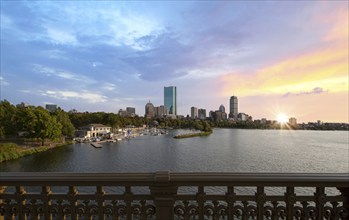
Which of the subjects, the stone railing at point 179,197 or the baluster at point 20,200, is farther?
the baluster at point 20,200

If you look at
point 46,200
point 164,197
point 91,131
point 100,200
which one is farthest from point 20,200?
point 91,131

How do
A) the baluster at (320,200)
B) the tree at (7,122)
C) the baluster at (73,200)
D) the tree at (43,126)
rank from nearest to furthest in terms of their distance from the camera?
the baluster at (320,200)
the baluster at (73,200)
the tree at (43,126)
the tree at (7,122)

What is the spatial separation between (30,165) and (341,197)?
39345 mm

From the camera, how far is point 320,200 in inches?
114

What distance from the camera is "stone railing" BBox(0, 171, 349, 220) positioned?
2908 millimetres

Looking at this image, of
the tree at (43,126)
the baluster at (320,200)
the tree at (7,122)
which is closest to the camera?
the baluster at (320,200)

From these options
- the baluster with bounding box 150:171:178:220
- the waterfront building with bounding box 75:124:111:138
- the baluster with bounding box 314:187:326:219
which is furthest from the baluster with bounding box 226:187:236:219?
the waterfront building with bounding box 75:124:111:138

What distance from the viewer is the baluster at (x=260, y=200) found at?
290 cm

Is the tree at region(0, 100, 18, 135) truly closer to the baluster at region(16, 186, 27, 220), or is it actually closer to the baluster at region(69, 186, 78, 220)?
the baluster at region(16, 186, 27, 220)

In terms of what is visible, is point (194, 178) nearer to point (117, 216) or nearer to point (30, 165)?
point (117, 216)

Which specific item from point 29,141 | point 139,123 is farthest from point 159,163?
point 139,123

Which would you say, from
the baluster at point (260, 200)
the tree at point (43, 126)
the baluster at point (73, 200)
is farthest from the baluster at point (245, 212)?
the tree at point (43, 126)

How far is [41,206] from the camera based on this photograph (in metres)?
3.04

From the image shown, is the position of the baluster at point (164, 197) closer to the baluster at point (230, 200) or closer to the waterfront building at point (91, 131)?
the baluster at point (230, 200)
